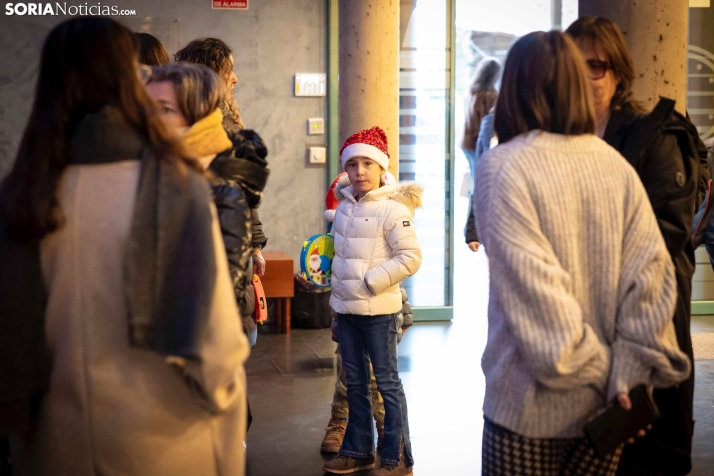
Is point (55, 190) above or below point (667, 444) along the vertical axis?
above

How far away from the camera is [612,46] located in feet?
8.40

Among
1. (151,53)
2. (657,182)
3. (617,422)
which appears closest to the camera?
(617,422)

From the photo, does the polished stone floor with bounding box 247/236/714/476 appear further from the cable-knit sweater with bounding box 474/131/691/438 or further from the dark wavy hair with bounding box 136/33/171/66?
the cable-knit sweater with bounding box 474/131/691/438

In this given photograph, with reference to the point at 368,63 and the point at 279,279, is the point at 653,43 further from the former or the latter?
the point at 279,279

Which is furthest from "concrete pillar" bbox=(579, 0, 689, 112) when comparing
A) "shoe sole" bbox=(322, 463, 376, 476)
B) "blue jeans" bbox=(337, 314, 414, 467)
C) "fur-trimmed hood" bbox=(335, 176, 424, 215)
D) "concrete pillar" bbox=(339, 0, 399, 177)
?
"concrete pillar" bbox=(339, 0, 399, 177)

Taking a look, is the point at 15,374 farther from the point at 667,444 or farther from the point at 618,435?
the point at 667,444

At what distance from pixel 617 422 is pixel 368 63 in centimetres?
424

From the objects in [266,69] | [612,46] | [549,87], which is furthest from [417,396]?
[266,69]

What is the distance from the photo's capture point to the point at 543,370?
205 cm

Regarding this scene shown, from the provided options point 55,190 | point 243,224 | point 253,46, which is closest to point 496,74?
point 253,46

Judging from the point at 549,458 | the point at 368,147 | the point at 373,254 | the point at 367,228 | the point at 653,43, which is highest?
the point at 653,43

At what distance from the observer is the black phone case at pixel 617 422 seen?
2.05 meters

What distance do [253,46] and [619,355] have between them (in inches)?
260

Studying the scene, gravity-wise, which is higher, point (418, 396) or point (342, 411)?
point (342, 411)
